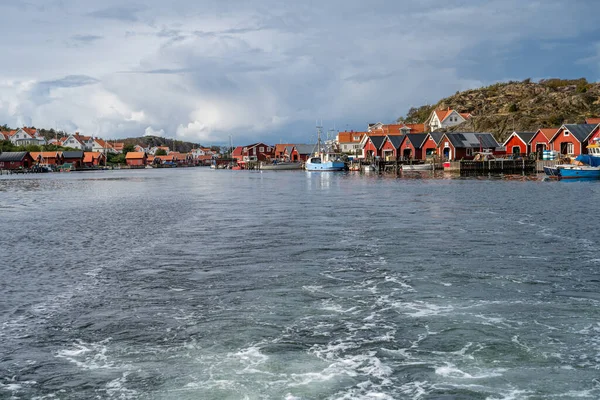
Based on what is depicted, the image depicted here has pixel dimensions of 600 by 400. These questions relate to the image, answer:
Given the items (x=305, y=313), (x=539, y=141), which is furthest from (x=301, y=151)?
(x=305, y=313)

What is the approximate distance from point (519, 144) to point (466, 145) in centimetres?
792

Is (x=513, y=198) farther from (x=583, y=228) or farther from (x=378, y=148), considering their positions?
(x=378, y=148)

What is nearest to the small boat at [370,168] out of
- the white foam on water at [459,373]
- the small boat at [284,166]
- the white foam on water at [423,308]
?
the small boat at [284,166]

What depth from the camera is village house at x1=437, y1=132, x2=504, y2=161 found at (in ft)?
302

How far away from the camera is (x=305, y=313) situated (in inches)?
498

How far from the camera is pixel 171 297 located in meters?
14.1

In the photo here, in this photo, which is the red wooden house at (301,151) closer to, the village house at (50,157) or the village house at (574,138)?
the village house at (50,157)

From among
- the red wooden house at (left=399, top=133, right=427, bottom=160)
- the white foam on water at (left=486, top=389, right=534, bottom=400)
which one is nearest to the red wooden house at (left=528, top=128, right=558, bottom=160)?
the red wooden house at (left=399, top=133, right=427, bottom=160)

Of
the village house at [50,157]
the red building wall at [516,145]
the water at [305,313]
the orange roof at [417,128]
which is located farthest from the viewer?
the village house at [50,157]

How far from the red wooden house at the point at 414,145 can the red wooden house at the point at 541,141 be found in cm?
1853

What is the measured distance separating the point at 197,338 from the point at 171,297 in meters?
3.18

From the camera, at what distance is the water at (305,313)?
30.2 feet

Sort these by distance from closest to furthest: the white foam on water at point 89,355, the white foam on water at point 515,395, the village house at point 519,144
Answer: the white foam on water at point 515,395, the white foam on water at point 89,355, the village house at point 519,144

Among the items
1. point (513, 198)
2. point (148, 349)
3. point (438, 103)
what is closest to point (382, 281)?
point (148, 349)
